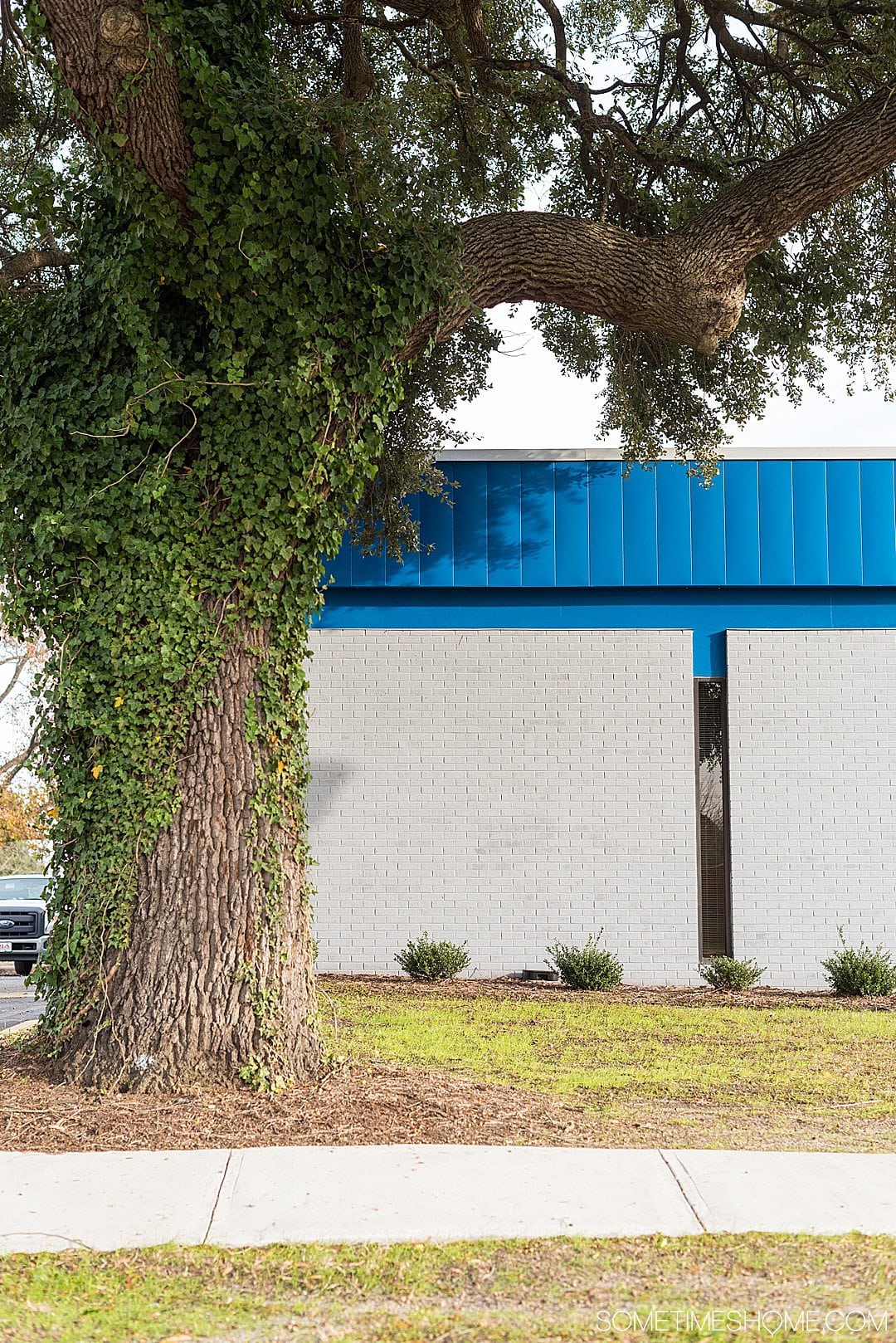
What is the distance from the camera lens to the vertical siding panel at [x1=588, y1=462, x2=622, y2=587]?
15.5 m

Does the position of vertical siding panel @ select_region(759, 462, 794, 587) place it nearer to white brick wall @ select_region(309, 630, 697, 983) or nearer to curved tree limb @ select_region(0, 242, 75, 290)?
white brick wall @ select_region(309, 630, 697, 983)

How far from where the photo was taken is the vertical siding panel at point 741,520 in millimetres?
15422

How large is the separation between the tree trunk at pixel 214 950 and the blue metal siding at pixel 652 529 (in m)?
8.73

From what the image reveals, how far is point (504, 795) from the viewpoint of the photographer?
49.5ft

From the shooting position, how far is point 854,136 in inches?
333

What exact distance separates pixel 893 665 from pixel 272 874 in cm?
1062

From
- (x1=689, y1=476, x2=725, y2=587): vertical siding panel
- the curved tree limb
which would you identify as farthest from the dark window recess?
the curved tree limb

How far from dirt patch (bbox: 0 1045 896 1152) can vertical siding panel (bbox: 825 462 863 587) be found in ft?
31.3

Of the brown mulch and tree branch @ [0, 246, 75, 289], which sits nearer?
tree branch @ [0, 246, 75, 289]

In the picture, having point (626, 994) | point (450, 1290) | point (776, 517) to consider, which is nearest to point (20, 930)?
point (626, 994)

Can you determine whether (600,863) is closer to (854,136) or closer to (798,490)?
(798,490)

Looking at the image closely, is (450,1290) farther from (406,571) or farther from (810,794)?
(406,571)

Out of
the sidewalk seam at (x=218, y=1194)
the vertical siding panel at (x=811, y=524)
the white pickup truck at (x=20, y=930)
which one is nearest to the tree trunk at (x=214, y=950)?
the sidewalk seam at (x=218, y=1194)

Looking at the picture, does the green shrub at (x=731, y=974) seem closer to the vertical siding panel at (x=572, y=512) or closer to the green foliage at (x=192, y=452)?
the vertical siding panel at (x=572, y=512)
